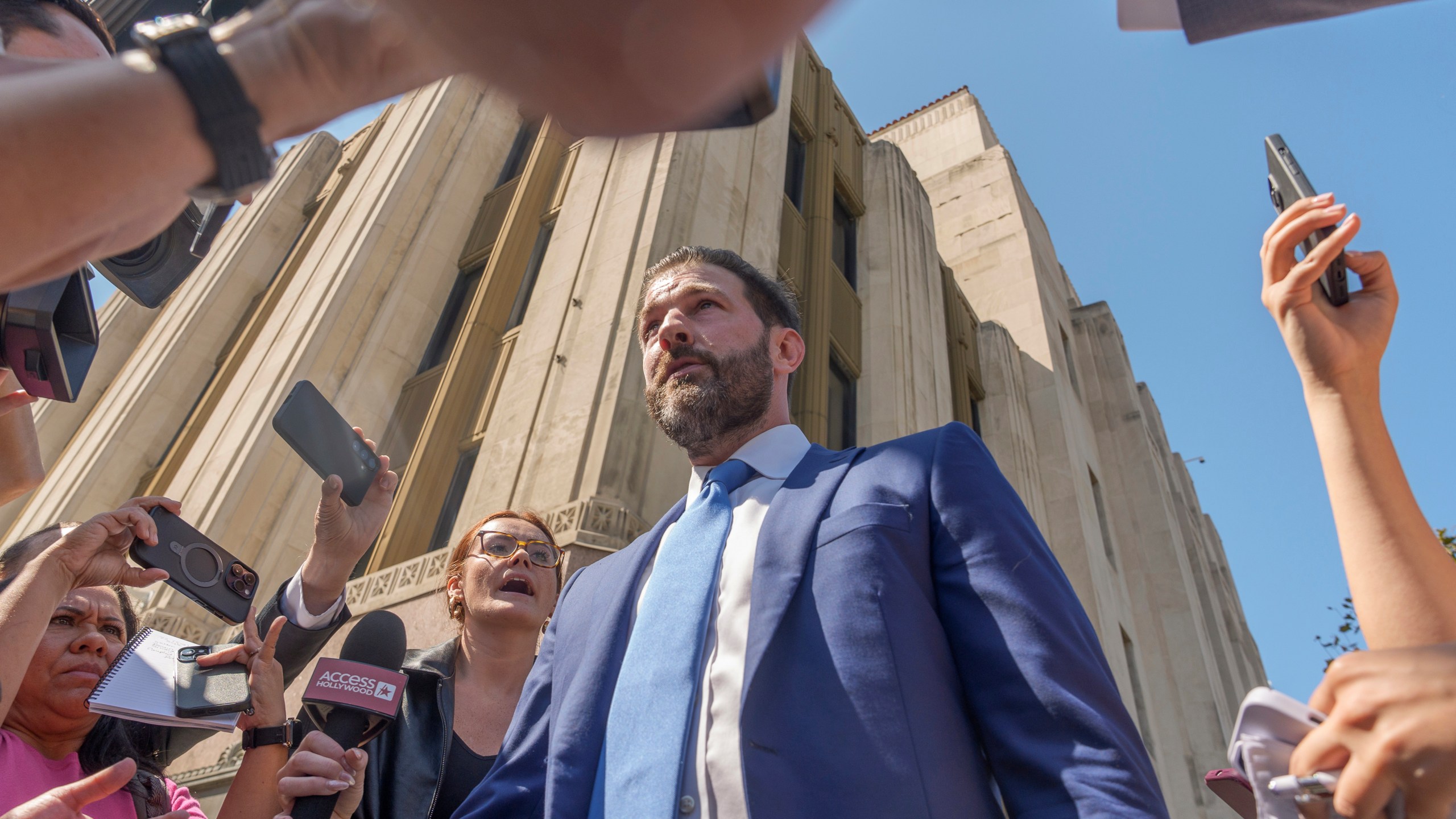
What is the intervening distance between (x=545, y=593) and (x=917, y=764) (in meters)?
2.43

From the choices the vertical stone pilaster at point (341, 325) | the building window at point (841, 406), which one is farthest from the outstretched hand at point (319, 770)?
the building window at point (841, 406)

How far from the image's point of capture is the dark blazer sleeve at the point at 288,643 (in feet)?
8.93

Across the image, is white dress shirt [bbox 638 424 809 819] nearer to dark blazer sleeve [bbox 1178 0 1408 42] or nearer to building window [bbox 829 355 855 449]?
dark blazer sleeve [bbox 1178 0 1408 42]

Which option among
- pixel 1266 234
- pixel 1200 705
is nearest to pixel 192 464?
pixel 1266 234

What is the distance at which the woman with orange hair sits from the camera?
8.80 feet

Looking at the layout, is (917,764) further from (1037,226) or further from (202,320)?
(1037,226)

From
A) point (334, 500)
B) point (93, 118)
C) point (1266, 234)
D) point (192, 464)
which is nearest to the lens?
point (93, 118)

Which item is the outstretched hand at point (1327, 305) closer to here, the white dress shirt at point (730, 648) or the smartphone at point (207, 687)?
the white dress shirt at point (730, 648)

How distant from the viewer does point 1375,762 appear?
97 cm

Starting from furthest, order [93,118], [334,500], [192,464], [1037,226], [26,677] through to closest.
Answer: [1037,226]
[192,464]
[334,500]
[26,677]
[93,118]

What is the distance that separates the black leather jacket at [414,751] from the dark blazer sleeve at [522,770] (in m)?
0.65

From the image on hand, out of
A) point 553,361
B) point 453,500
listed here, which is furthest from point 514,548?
point 453,500

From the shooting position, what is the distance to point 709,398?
7.64 ft

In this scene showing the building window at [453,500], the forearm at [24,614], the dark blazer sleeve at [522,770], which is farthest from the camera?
the building window at [453,500]
